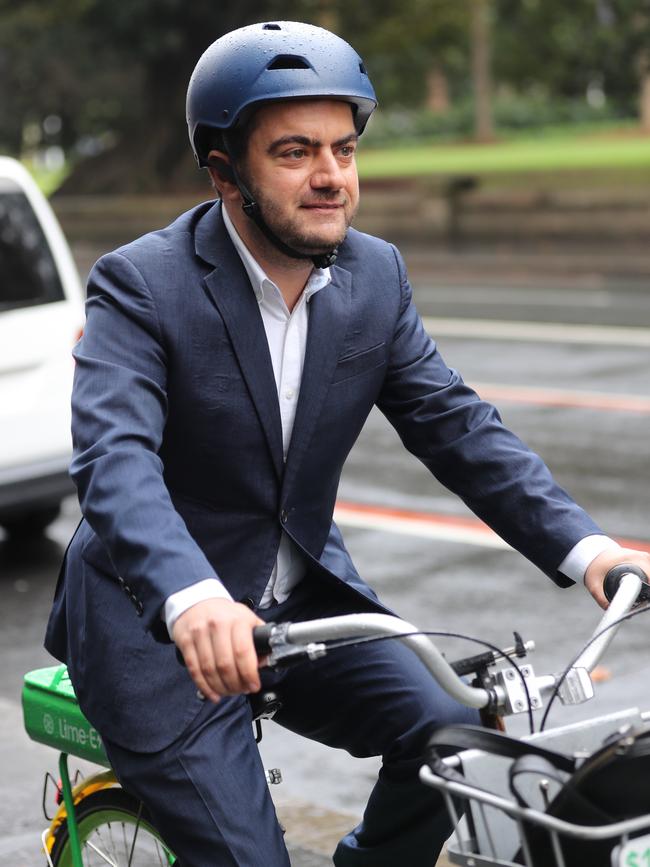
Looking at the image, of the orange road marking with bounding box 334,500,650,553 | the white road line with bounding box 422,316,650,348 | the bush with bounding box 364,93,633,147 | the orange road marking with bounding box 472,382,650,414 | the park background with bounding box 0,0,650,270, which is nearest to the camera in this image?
the orange road marking with bounding box 334,500,650,553

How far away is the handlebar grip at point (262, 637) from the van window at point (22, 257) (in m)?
5.59

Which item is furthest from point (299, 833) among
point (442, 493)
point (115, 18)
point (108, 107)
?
point (108, 107)

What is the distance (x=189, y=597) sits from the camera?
2473 mm

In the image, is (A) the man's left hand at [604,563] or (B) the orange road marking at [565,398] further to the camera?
(B) the orange road marking at [565,398]

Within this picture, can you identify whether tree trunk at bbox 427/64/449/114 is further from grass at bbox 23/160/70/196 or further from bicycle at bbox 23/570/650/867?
bicycle at bbox 23/570/650/867

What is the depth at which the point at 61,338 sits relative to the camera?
25.4 ft

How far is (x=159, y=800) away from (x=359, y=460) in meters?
7.20

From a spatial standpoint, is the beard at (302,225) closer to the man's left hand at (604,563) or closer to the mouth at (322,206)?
the mouth at (322,206)

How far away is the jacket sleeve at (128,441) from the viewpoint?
256 cm

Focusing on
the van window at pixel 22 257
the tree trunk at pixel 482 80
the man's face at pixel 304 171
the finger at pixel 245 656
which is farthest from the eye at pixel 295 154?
the tree trunk at pixel 482 80

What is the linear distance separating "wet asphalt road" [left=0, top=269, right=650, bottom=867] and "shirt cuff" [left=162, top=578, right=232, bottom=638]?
1978mm

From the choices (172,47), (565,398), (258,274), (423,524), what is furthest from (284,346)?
(172,47)

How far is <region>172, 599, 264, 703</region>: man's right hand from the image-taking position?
7.73 feet

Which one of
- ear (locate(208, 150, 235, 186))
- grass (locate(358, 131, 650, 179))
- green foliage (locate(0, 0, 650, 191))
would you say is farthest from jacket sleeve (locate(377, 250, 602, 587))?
grass (locate(358, 131, 650, 179))
